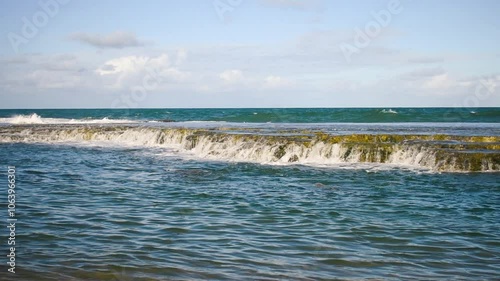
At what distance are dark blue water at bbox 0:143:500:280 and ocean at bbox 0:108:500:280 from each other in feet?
0.10

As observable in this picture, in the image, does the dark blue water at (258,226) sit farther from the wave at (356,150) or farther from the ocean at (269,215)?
the wave at (356,150)

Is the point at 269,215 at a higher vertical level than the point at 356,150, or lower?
lower

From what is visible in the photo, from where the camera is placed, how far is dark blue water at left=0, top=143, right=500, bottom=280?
698 cm

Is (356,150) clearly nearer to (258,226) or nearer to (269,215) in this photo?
(269,215)

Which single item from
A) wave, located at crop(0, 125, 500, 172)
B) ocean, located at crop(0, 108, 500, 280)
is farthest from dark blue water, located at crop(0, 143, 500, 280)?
wave, located at crop(0, 125, 500, 172)

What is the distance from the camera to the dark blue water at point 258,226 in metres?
6.98

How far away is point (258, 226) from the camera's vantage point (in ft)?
31.1

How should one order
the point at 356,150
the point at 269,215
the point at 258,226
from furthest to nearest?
the point at 356,150 → the point at 269,215 → the point at 258,226

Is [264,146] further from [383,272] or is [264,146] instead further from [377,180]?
[383,272]

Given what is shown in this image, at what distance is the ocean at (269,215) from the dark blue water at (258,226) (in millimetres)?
30

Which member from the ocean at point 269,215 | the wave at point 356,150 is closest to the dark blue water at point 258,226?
the ocean at point 269,215

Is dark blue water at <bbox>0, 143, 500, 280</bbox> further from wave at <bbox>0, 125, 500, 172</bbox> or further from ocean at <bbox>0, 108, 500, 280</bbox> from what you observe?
wave at <bbox>0, 125, 500, 172</bbox>

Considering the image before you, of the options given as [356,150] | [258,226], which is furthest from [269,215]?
[356,150]

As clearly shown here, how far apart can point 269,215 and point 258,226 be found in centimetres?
103
